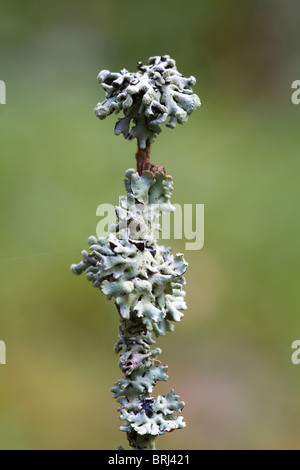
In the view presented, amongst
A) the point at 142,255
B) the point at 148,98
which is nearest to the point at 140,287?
the point at 142,255

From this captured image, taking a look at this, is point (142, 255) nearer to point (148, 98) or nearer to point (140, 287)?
point (140, 287)

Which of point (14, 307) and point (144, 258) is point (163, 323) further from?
point (14, 307)

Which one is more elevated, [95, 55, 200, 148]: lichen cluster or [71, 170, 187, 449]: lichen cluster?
[95, 55, 200, 148]: lichen cluster

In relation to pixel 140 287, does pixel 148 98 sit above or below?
above

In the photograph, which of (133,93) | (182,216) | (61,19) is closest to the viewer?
(133,93)

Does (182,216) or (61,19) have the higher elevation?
(61,19)
